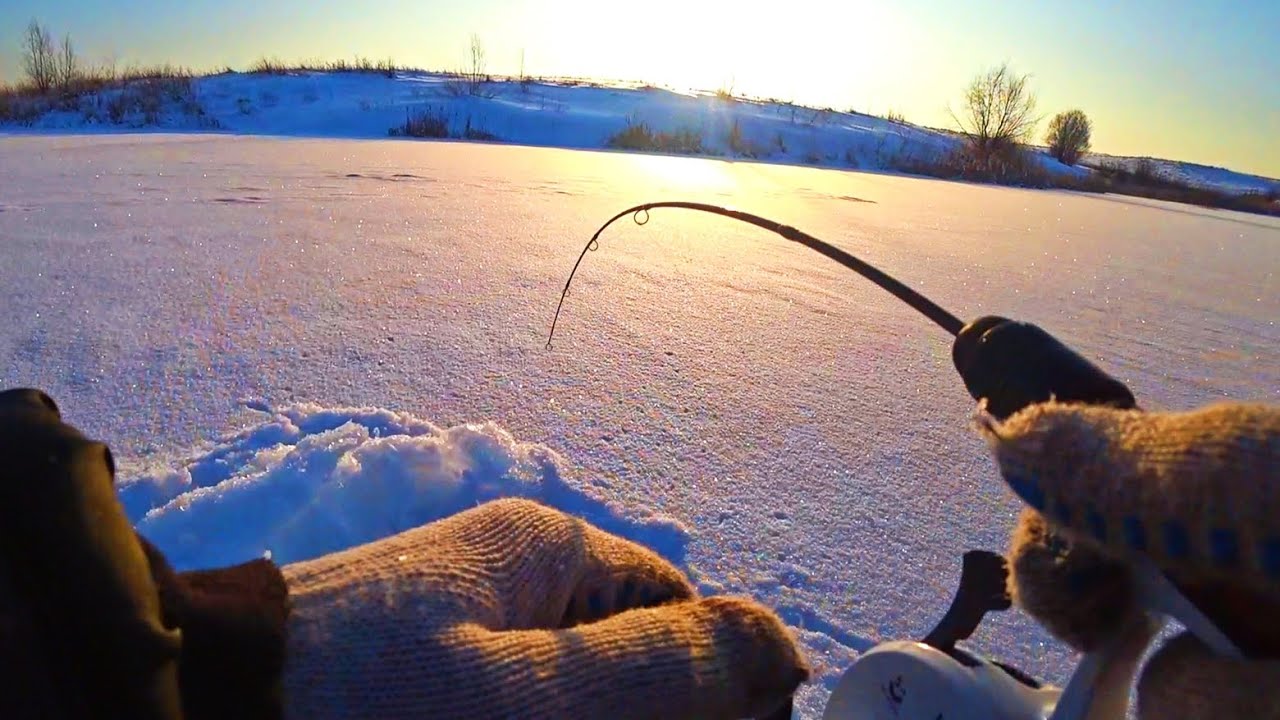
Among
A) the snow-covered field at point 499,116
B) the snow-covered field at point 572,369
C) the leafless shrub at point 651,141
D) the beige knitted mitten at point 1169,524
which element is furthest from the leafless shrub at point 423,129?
the beige knitted mitten at point 1169,524

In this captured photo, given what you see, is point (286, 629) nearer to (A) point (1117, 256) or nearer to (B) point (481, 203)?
(B) point (481, 203)

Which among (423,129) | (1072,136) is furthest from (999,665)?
(1072,136)

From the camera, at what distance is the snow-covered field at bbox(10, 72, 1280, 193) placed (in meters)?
11.8

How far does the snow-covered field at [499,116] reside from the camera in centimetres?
1179

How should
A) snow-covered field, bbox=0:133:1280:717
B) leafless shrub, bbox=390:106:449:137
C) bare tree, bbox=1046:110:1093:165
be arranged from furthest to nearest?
bare tree, bbox=1046:110:1093:165
leafless shrub, bbox=390:106:449:137
snow-covered field, bbox=0:133:1280:717

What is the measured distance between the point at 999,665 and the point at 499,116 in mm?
13596

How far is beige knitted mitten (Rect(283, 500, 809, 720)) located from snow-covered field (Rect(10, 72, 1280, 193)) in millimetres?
10108

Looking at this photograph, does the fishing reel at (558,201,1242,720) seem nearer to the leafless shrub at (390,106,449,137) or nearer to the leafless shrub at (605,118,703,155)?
the leafless shrub at (390,106,449,137)

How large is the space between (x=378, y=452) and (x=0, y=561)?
2.99ft

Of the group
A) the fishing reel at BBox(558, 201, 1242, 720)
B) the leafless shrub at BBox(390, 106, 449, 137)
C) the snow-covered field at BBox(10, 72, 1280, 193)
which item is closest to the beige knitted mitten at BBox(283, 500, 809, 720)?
the fishing reel at BBox(558, 201, 1242, 720)

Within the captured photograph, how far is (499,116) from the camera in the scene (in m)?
13.4

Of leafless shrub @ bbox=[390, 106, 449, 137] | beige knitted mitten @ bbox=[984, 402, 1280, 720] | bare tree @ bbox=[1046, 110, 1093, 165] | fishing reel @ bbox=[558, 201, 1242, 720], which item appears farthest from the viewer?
bare tree @ bbox=[1046, 110, 1093, 165]

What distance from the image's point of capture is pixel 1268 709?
0.49 m

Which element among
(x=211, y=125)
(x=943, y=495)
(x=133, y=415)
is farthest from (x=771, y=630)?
(x=211, y=125)
